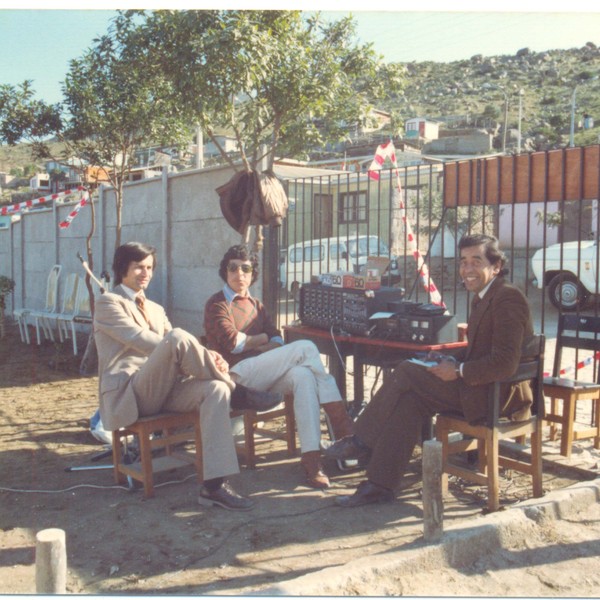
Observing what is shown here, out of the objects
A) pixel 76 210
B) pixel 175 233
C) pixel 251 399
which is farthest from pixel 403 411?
pixel 76 210

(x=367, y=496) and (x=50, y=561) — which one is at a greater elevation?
(x=50, y=561)

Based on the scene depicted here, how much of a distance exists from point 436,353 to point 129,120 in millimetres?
5270

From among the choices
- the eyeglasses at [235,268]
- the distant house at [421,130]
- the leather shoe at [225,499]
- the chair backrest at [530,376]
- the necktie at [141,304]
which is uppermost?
the distant house at [421,130]

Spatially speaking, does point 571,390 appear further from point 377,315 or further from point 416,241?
point 416,241

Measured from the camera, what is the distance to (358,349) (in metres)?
5.05

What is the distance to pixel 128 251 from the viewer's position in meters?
4.62

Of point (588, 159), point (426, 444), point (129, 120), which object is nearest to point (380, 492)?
point (426, 444)

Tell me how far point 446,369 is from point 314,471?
1.10 m

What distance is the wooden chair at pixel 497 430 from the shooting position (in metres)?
3.95

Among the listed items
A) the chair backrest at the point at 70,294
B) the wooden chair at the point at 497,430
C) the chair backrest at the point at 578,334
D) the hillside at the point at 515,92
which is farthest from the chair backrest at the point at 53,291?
the hillside at the point at 515,92

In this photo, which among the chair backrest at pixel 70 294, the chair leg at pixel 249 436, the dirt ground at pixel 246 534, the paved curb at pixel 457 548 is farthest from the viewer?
the chair backrest at pixel 70 294

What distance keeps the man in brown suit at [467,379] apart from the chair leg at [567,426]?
27.0 inches

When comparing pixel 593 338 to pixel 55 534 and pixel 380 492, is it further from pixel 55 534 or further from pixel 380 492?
pixel 55 534

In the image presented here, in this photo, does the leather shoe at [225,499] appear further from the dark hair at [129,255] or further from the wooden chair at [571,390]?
the wooden chair at [571,390]
